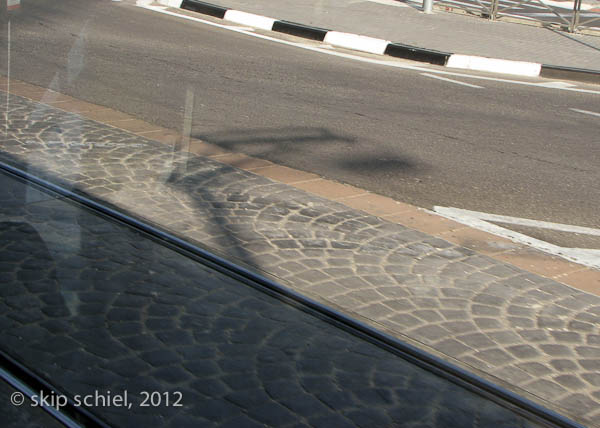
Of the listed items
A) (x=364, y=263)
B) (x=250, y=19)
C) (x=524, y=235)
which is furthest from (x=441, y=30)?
(x=364, y=263)

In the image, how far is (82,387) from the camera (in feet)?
10.3

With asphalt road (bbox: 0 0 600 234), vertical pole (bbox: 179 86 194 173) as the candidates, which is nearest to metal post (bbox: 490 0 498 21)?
asphalt road (bbox: 0 0 600 234)

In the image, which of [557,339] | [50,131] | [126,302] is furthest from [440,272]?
[50,131]

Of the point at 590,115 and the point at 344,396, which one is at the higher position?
the point at 590,115

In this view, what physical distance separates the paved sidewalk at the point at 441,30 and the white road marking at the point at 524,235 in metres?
8.19

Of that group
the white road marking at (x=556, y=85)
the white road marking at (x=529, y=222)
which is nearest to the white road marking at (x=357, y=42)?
the white road marking at (x=556, y=85)

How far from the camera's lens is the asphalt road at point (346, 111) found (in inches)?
249

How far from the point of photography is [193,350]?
3.49m

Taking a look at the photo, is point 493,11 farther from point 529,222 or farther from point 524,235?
point 524,235

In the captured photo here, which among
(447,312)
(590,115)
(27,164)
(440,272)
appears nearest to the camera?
(447,312)

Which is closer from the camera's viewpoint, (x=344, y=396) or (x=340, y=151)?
(x=344, y=396)

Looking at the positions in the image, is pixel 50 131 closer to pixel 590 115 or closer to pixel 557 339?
pixel 557 339

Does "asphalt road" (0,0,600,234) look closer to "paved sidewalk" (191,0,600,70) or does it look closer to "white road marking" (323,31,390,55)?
"white road marking" (323,31,390,55)

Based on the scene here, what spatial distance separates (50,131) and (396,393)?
4.68 meters
